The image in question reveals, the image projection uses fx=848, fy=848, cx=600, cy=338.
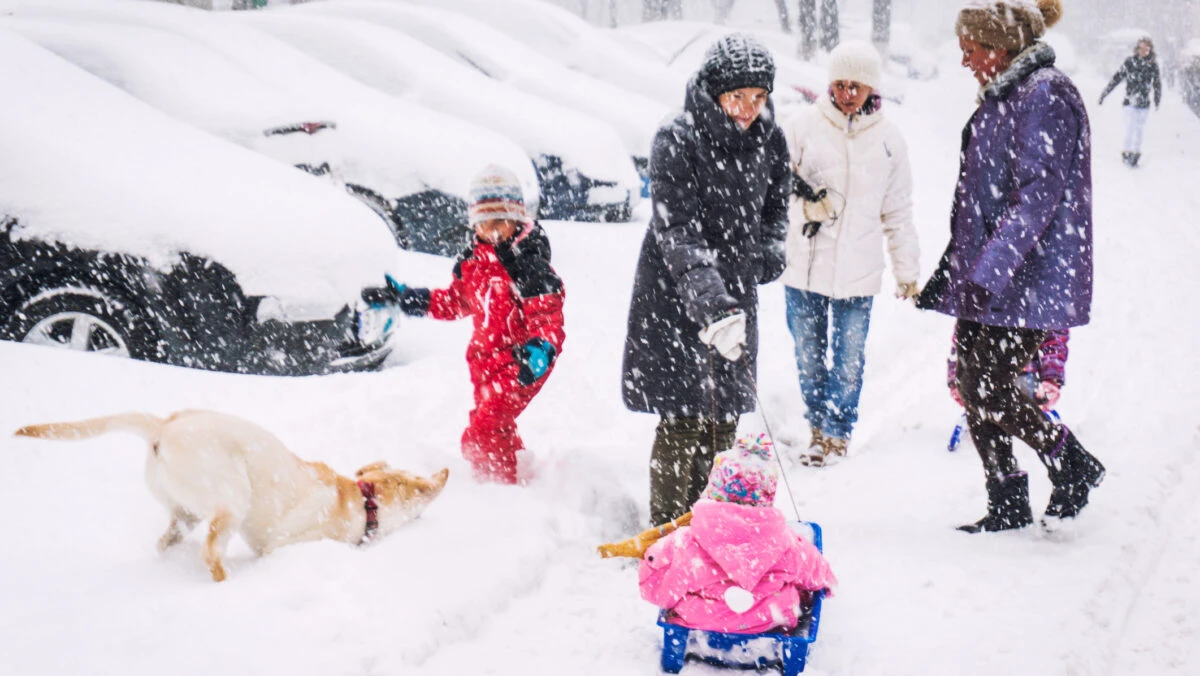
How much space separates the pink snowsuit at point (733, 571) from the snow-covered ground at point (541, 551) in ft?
0.95

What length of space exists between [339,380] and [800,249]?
243 centimetres

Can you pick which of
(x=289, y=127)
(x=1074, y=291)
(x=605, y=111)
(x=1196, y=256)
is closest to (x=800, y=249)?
(x=1074, y=291)

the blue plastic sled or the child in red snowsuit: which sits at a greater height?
the child in red snowsuit

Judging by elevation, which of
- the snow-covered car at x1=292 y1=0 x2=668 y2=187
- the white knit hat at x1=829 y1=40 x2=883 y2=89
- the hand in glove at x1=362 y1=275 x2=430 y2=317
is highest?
the snow-covered car at x1=292 y1=0 x2=668 y2=187

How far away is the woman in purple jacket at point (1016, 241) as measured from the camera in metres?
2.89

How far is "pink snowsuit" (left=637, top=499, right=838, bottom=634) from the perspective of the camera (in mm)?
2414

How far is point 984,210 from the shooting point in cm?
312

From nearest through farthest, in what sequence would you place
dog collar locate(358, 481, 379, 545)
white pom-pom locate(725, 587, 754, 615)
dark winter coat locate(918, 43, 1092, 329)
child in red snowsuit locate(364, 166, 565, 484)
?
white pom-pom locate(725, 587, 754, 615)
dark winter coat locate(918, 43, 1092, 329)
dog collar locate(358, 481, 379, 545)
child in red snowsuit locate(364, 166, 565, 484)

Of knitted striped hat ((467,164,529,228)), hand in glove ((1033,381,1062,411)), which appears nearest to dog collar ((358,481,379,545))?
knitted striped hat ((467,164,529,228))

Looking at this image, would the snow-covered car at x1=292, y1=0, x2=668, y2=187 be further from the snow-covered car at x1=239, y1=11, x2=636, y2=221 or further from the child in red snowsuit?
the child in red snowsuit

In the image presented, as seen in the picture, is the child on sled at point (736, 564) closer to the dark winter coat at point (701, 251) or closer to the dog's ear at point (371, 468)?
the dark winter coat at point (701, 251)

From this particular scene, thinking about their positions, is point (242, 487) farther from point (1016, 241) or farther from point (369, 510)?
point (1016, 241)

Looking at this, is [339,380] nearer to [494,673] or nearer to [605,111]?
[494,673]

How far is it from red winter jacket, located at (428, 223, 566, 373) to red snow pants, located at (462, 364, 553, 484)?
0.06 metres
